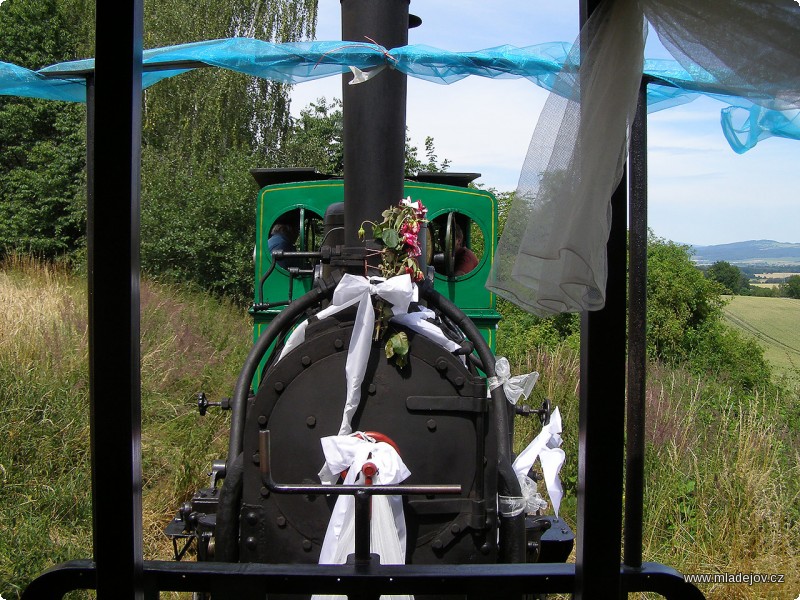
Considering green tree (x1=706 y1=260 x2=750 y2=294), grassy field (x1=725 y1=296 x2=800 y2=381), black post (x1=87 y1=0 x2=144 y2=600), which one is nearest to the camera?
black post (x1=87 y1=0 x2=144 y2=600)

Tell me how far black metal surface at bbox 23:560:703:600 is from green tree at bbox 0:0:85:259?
43.1ft

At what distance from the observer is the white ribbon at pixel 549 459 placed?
8.27 feet

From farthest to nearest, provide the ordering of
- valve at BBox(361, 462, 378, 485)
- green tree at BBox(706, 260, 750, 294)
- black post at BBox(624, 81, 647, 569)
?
green tree at BBox(706, 260, 750, 294) → valve at BBox(361, 462, 378, 485) → black post at BBox(624, 81, 647, 569)

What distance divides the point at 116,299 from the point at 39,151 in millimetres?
15166

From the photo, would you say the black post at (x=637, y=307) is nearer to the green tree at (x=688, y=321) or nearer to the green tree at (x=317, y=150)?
the green tree at (x=688, y=321)

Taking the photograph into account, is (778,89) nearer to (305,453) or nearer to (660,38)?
(660,38)

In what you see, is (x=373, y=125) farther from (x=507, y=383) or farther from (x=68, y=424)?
(x=68, y=424)

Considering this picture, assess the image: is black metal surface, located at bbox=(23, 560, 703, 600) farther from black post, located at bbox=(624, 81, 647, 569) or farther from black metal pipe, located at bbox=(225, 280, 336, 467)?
black metal pipe, located at bbox=(225, 280, 336, 467)

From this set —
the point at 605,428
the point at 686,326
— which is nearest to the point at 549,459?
the point at 605,428

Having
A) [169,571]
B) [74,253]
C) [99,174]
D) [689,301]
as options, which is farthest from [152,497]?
[74,253]

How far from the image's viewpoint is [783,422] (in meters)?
5.37

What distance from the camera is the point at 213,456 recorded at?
211 inches

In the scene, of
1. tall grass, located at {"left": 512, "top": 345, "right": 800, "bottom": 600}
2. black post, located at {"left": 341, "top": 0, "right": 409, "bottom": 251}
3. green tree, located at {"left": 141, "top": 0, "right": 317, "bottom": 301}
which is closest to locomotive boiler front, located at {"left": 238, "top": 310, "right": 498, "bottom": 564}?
black post, located at {"left": 341, "top": 0, "right": 409, "bottom": 251}

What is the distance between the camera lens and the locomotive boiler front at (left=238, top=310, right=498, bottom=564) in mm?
2289
